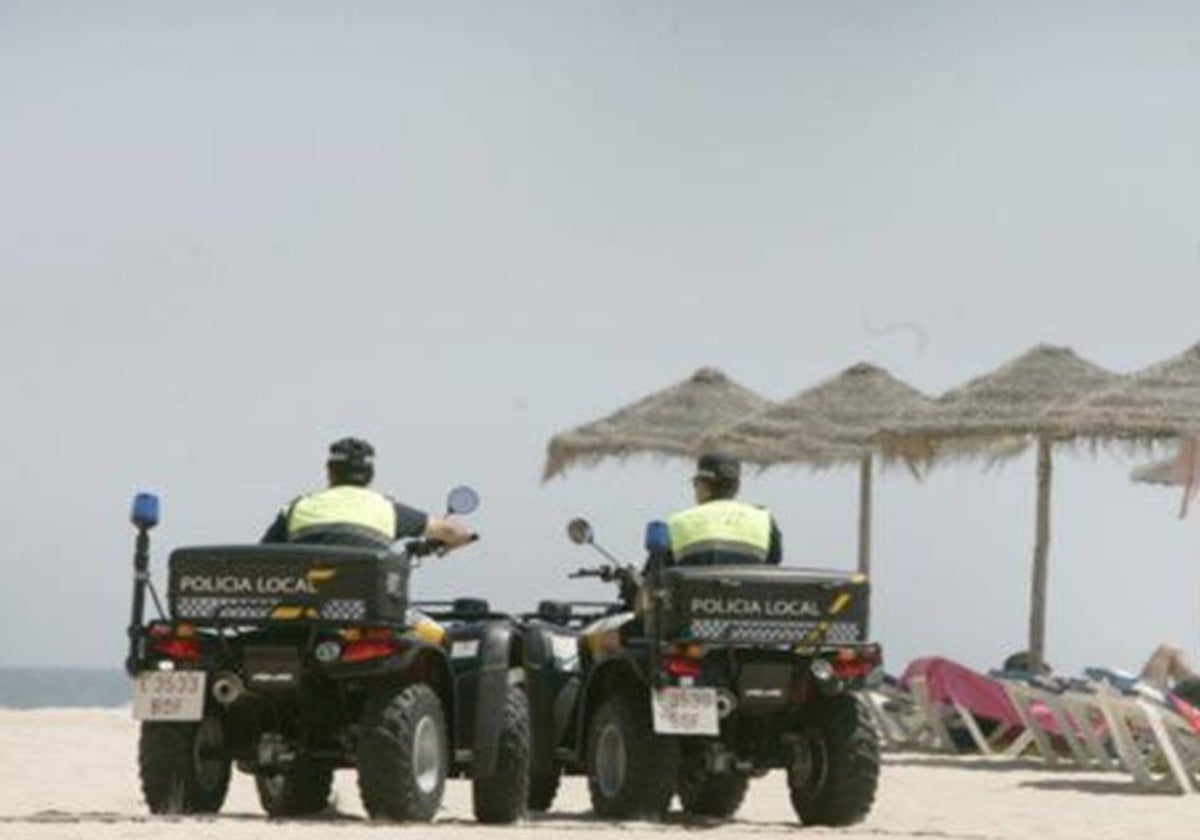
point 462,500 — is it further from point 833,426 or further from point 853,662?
point 833,426

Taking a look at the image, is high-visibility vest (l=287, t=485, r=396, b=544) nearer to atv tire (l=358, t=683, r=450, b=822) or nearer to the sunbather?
atv tire (l=358, t=683, r=450, b=822)

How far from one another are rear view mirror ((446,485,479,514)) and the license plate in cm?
111

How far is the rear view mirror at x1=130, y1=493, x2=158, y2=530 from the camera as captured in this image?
12680 millimetres

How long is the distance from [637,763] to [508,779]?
0.59m

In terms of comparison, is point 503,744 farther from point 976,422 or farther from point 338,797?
point 976,422

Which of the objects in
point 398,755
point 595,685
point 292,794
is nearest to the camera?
point 398,755

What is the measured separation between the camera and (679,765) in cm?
1375

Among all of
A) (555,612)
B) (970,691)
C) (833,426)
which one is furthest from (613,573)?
(833,426)

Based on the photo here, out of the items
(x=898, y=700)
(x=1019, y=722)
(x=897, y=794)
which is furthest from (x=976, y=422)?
(x=897, y=794)

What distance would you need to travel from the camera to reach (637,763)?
44.3 feet

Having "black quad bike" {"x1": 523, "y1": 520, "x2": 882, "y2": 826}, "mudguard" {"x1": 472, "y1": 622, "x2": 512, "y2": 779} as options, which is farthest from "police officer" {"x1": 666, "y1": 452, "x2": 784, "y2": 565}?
"mudguard" {"x1": 472, "y1": 622, "x2": 512, "y2": 779}

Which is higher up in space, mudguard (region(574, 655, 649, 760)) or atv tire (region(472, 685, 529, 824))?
mudguard (region(574, 655, 649, 760))

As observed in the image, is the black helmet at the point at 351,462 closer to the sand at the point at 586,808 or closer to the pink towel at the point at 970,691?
the sand at the point at 586,808

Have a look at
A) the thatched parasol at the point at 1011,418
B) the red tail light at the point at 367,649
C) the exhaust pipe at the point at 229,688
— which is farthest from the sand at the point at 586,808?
the thatched parasol at the point at 1011,418
